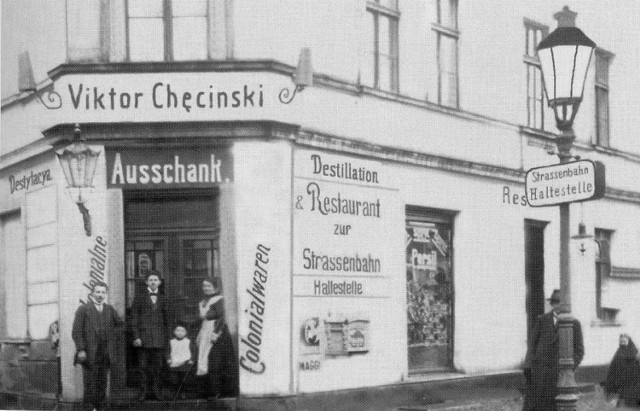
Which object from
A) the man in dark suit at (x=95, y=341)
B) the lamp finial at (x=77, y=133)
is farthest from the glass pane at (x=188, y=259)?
the lamp finial at (x=77, y=133)

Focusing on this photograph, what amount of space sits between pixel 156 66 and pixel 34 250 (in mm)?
1856

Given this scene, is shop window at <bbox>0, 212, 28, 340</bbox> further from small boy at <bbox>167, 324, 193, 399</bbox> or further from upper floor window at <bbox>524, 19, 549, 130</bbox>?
upper floor window at <bbox>524, 19, 549, 130</bbox>

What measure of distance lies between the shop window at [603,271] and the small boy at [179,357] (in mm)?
3355

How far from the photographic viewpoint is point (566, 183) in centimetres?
723

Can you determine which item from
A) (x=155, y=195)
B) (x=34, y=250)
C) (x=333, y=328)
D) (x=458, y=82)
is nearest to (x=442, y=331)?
(x=333, y=328)

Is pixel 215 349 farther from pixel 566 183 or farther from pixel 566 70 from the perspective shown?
pixel 566 70

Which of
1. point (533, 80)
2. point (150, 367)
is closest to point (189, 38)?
point (150, 367)

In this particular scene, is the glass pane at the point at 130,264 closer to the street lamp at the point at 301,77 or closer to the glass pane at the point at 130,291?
the glass pane at the point at 130,291

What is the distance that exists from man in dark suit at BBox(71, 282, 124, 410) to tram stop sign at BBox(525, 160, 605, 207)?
140 inches

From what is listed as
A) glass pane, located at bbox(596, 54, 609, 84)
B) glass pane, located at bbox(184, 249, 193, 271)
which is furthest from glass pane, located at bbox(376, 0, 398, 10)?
glass pane, located at bbox(184, 249, 193, 271)

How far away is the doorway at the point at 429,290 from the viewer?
10.5 metres

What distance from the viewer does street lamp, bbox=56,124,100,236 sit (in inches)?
357

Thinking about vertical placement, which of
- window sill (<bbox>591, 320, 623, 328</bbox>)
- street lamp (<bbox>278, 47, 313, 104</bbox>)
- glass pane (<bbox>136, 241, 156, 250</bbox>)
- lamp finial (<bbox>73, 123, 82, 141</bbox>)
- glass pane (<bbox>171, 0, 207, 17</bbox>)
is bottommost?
window sill (<bbox>591, 320, 623, 328</bbox>)

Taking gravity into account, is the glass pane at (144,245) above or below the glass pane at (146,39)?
below
